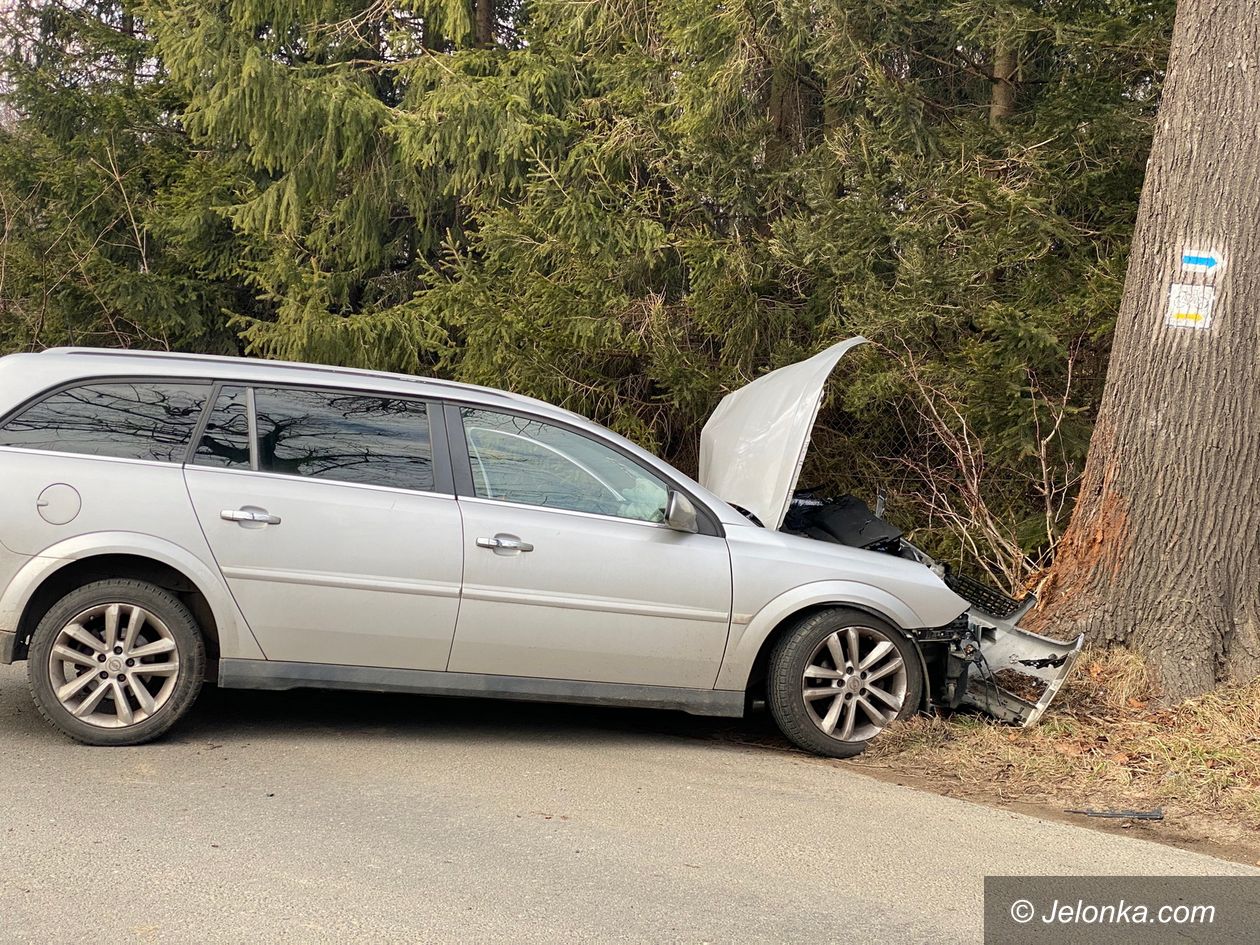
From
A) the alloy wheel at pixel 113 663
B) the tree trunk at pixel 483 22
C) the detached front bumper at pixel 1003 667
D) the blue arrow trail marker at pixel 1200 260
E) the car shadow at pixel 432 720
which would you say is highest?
the tree trunk at pixel 483 22

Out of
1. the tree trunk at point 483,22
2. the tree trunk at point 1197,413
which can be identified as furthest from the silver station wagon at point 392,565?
the tree trunk at point 483,22

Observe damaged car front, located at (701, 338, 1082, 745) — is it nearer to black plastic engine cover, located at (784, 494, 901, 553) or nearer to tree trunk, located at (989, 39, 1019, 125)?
black plastic engine cover, located at (784, 494, 901, 553)

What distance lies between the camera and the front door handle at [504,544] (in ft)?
18.9

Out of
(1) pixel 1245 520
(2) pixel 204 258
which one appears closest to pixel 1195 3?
(1) pixel 1245 520

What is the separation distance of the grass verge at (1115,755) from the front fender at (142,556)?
295cm

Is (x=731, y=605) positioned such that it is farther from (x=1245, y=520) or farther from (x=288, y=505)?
(x=1245, y=520)

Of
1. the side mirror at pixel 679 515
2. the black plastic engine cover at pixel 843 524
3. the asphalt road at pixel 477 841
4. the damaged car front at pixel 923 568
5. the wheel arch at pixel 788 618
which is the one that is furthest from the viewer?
the black plastic engine cover at pixel 843 524

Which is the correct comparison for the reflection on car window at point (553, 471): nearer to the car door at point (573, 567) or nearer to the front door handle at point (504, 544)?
the car door at point (573, 567)

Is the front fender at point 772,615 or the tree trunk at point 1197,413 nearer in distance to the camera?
the front fender at point 772,615

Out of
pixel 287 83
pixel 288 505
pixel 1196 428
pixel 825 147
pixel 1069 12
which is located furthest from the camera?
pixel 287 83

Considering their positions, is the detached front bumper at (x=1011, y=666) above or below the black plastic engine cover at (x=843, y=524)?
below

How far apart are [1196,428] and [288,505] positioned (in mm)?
4719

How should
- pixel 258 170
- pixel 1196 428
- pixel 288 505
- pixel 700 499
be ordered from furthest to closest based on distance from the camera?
1. pixel 258 170
2. pixel 1196 428
3. pixel 700 499
4. pixel 288 505

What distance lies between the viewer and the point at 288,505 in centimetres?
567
